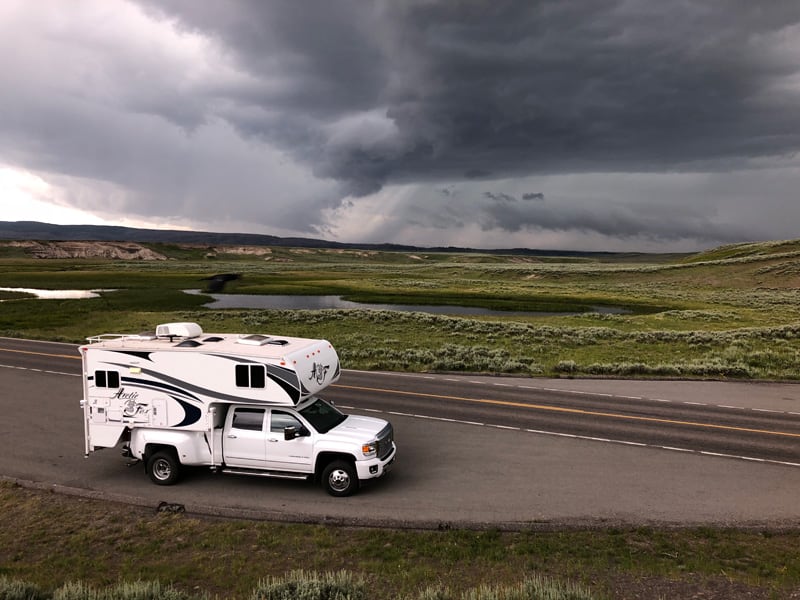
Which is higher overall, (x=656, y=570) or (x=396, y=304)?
(x=396, y=304)

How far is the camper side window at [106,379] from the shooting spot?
1497 cm

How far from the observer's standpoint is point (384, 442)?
48.0ft

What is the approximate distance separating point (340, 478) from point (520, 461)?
6034 mm

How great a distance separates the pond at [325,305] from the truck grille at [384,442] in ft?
164

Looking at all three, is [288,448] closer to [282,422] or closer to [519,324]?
[282,422]

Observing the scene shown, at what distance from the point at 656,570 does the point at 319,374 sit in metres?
9.51

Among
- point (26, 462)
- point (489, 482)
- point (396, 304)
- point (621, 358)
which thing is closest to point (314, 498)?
point (489, 482)

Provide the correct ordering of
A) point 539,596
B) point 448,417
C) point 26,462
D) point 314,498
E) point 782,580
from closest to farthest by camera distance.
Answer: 1. point 539,596
2. point 782,580
3. point 314,498
4. point 26,462
5. point 448,417

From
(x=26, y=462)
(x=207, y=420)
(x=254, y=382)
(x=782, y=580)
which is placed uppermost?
(x=254, y=382)

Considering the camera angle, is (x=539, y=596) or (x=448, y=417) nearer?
(x=539, y=596)

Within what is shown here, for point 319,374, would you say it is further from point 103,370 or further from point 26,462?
point 26,462

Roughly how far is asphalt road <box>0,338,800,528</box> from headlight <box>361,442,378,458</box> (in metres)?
1.18

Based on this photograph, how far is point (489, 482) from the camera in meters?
15.1

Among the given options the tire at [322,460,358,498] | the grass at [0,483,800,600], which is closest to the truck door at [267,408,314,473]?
the tire at [322,460,358,498]
